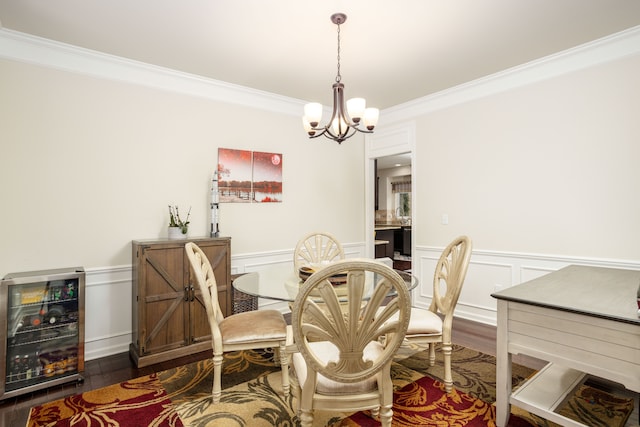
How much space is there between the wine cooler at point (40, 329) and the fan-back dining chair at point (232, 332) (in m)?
1.12

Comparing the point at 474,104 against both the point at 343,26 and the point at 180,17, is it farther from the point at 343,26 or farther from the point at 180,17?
the point at 180,17

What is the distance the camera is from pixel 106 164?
305 cm

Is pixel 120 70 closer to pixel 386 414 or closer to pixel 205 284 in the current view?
pixel 205 284

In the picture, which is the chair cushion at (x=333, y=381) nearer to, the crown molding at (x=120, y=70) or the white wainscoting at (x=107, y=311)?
the white wainscoting at (x=107, y=311)

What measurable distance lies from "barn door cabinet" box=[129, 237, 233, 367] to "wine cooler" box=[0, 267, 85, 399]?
0.41m

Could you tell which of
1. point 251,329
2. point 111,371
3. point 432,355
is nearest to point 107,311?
point 111,371

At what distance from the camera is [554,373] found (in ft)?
6.80

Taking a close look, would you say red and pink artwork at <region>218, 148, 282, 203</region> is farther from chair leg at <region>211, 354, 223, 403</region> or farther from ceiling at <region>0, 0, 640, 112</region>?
chair leg at <region>211, 354, 223, 403</region>

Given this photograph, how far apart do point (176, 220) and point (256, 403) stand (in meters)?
1.92

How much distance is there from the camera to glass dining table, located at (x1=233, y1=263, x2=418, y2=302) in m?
2.14

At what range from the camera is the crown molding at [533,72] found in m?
2.80

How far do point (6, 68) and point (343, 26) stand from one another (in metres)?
2.64

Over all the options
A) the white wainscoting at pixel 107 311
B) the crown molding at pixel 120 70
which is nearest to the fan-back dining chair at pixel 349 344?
the white wainscoting at pixel 107 311

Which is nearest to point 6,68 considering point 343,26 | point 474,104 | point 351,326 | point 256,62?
point 256,62
